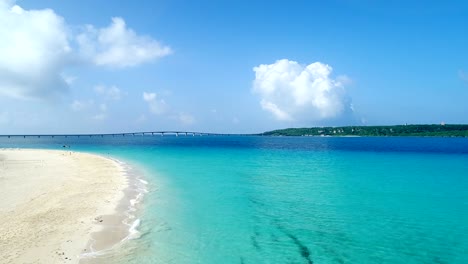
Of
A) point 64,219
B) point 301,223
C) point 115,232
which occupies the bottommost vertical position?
point 301,223

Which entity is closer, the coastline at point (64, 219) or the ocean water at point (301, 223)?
the coastline at point (64, 219)

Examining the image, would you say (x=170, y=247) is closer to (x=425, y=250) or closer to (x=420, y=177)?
(x=425, y=250)

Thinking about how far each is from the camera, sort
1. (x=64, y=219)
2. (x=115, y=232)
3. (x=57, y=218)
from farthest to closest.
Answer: (x=57, y=218), (x=64, y=219), (x=115, y=232)

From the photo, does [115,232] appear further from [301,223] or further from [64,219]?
[301,223]

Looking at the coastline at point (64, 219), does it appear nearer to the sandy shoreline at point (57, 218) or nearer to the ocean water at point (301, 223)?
the sandy shoreline at point (57, 218)

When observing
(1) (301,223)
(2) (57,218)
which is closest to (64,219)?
(2) (57,218)

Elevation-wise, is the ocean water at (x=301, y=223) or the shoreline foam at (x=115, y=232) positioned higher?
the shoreline foam at (x=115, y=232)

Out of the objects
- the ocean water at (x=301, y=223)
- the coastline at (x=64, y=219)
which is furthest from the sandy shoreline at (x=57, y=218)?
the ocean water at (x=301, y=223)

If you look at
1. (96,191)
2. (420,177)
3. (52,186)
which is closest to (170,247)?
(96,191)
